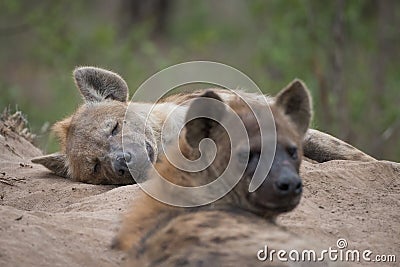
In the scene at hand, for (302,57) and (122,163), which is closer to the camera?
(122,163)

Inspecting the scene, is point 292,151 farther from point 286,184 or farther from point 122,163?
point 122,163

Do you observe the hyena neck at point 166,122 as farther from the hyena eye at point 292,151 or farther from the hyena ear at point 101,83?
the hyena eye at point 292,151

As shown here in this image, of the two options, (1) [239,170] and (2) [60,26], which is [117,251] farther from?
(2) [60,26]

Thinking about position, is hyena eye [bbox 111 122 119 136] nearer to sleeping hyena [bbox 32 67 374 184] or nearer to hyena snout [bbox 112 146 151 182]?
sleeping hyena [bbox 32 67 374 184]

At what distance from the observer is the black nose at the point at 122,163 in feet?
18.0

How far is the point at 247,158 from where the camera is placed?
3770mm

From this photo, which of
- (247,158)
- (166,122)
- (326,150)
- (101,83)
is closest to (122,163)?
(166,122)

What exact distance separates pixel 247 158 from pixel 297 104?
61cm

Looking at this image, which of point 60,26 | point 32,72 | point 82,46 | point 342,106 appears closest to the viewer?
point 342,106

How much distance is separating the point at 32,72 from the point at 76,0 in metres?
3.09

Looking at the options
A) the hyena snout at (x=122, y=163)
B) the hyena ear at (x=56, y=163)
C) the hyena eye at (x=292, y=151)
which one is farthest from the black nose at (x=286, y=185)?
the hyena ear at (x=56, y=163)

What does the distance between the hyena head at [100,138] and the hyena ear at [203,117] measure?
1.51m

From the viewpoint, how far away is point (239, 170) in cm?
378

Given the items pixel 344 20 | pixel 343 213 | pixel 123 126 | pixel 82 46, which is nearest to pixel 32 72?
pixel 82 46
